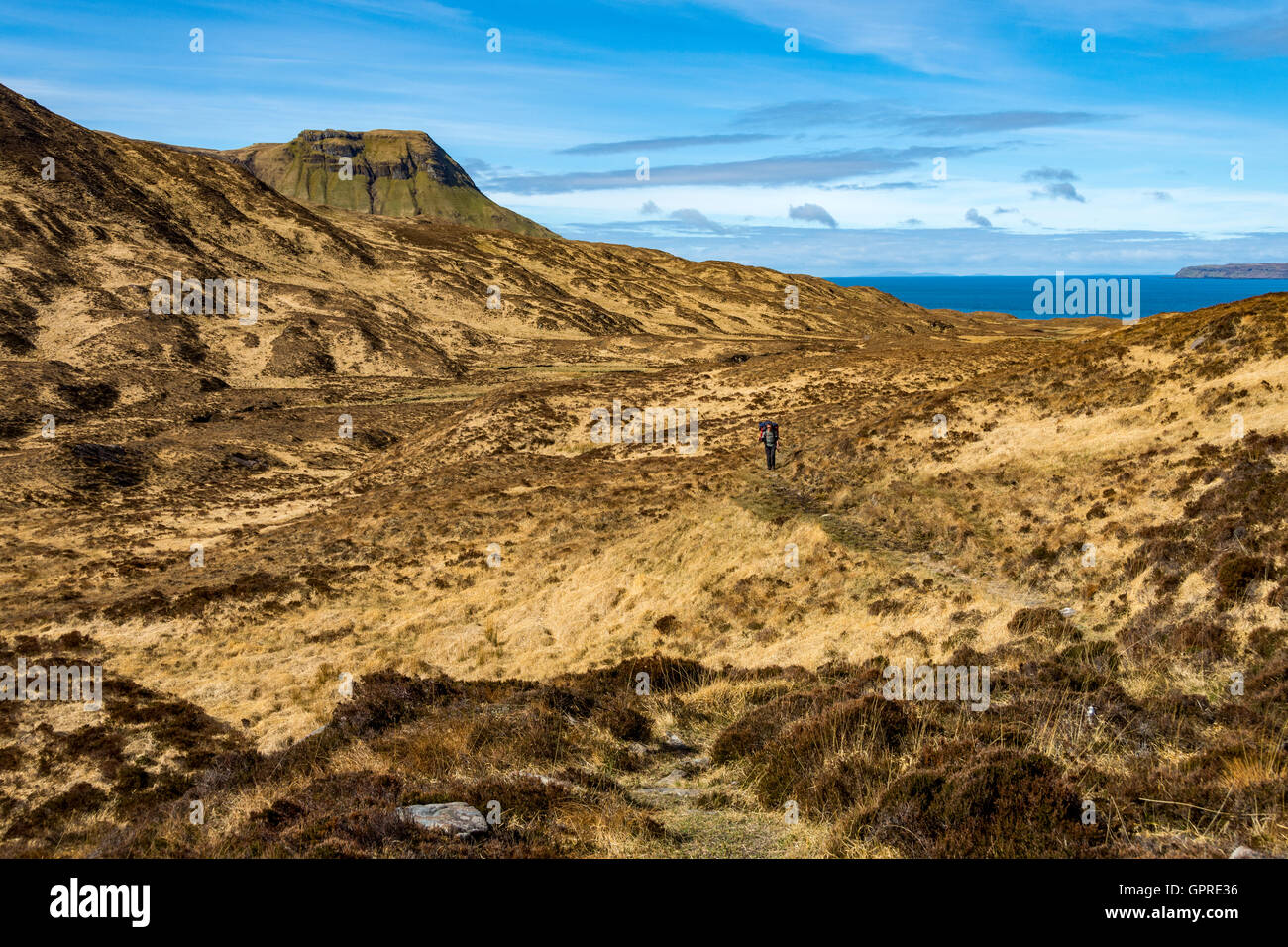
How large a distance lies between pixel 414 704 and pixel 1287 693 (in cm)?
1539

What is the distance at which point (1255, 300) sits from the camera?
114ft

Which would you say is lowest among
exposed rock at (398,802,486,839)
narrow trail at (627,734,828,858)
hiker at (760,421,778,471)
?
narrow trail at (627,734,828,858)

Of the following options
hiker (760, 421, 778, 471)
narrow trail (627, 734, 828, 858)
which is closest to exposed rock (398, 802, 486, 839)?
narrow trail (627, 734, 828, 858)

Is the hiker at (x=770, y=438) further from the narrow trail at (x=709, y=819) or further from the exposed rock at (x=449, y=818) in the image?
the exposed rock at (x=449, y=818)

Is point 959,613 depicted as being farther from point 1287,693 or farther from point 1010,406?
point 1010,406

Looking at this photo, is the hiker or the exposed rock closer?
the exposed rock

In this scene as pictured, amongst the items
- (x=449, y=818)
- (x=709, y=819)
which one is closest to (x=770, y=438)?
(x=709, y=819)

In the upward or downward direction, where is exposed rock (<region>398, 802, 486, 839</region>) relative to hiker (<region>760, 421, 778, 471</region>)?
downward

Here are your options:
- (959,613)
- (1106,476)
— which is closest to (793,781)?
(959,613)

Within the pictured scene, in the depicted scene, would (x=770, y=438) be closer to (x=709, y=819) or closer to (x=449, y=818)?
(x=709, y=819)

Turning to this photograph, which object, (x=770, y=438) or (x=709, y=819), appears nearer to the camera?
(x=709, y=819)

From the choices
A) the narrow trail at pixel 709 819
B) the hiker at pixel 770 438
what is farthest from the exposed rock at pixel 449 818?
the hiker at pixel 770 438

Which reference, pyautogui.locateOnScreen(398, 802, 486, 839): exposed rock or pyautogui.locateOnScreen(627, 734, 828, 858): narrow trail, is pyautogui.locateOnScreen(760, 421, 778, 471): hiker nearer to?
pyautogui.locateOnScreen(627, 734, 828, 858): narrow trail

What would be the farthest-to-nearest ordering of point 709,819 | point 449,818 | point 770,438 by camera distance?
point 770,438, point 709,819, point 449,818
